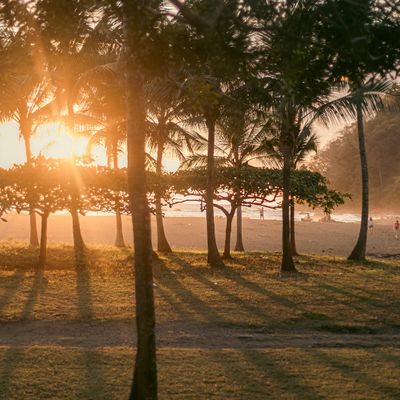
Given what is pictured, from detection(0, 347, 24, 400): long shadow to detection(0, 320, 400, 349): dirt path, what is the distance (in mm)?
804

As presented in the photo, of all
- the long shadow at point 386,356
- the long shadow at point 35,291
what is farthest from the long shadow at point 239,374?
the long shadow at point 35,291

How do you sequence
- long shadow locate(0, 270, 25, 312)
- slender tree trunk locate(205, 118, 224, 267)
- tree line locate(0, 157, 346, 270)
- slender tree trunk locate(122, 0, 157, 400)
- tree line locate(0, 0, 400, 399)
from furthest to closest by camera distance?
1. slender tree trunk locate(205, 118, 224, 267)
2. tree line locate(0, 157, 346, 270)
3. long shadow locate(0, 270, 25, 312)
4. slender tree trunk locate(122, 0, 157, 400)
5. tree line locate(0, 0, 400, 399)

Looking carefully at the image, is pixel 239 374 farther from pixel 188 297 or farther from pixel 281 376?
pixel 188 297

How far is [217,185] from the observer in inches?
867

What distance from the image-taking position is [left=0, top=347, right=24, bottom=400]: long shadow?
700 centimetres

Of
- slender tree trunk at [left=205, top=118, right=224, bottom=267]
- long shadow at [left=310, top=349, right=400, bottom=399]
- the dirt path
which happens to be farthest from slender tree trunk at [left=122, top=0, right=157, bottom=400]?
slender tree trunk at [left=205, top=118, right=224, bottom=267]

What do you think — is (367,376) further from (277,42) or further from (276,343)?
(277,42)

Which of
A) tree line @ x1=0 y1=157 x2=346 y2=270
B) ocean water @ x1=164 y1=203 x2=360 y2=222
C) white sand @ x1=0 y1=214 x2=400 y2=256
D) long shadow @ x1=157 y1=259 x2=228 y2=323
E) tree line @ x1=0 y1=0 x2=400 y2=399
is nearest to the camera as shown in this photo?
tree line @ x1=0 y1=0 x2=400 y2=399

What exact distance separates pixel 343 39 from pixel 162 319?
7430mm

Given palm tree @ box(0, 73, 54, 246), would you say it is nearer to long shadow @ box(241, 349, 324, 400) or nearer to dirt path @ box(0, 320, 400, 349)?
dirt path @ box(0, 320, 400, 349)

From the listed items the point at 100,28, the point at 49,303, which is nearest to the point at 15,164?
the point at 49,303

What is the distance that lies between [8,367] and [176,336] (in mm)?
3302

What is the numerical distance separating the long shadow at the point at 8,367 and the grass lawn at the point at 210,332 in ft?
0.05

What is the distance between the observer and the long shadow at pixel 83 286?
1221cm
